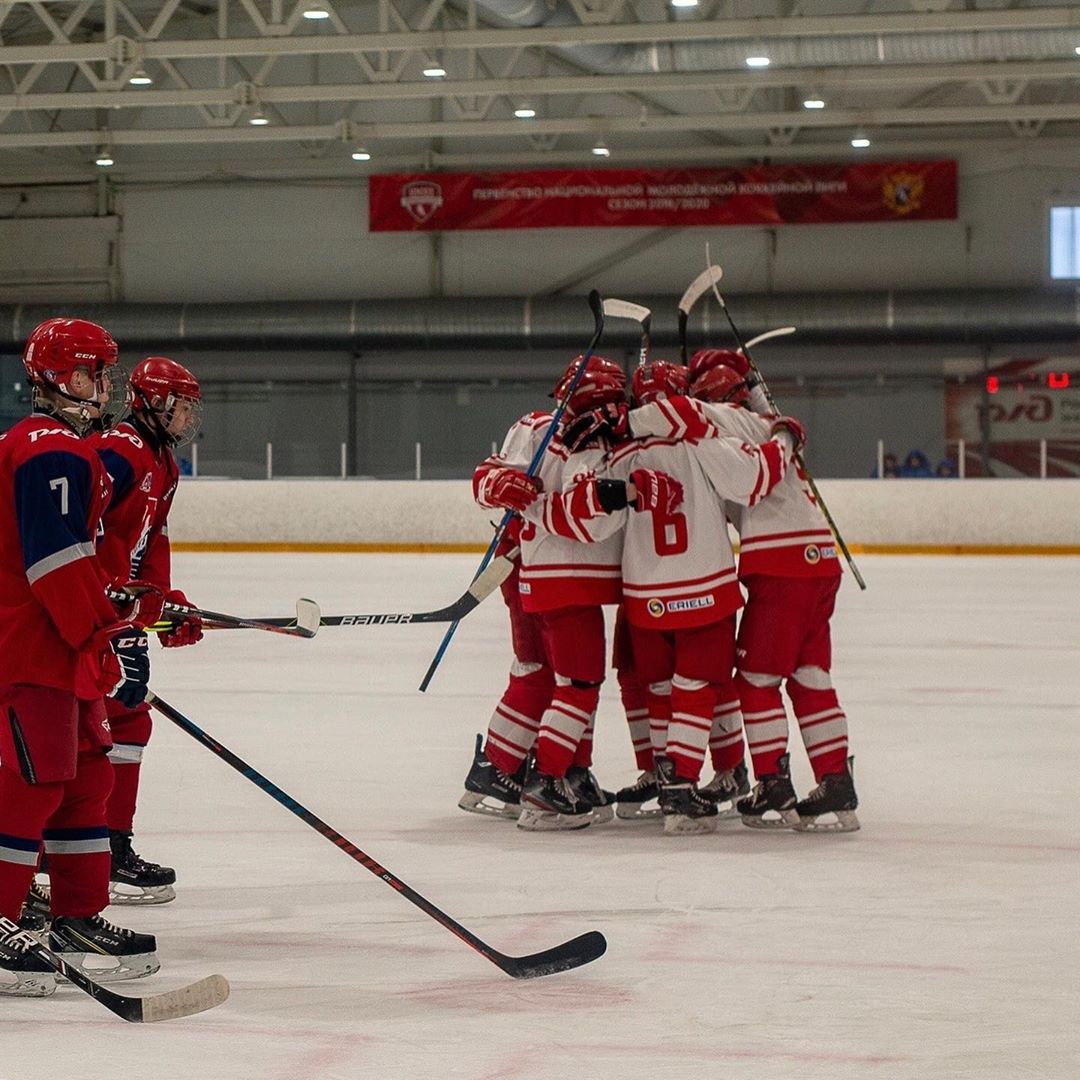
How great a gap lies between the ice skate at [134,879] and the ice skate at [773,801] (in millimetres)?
1367

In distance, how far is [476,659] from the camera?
271 inches

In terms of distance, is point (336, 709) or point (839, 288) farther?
point (839, 288)

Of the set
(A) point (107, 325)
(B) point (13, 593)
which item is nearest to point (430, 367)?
(A) point (107, 325)

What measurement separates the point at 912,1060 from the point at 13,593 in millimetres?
1408

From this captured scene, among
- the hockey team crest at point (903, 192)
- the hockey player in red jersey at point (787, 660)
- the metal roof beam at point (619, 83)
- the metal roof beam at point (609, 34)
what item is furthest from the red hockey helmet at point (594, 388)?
the hockey team crest at point (903, 192)

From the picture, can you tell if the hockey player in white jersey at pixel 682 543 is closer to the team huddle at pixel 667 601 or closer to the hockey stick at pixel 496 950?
the team huddle at pixel 667 601

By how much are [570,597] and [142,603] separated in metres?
1.46

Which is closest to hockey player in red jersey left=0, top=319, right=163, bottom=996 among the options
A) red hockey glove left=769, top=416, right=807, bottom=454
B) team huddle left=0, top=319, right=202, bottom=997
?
team huddle left=0, top=319, right=202, bottom=997

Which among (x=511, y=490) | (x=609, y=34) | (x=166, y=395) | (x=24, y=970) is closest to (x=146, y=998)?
(x=24, y=970)

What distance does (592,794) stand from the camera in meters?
3.94

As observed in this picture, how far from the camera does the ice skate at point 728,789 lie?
12.8 ft

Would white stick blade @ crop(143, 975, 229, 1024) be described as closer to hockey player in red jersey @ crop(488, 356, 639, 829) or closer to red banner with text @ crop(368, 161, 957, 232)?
hockey player in red jersey @ crop(488, 356, 639, 829)

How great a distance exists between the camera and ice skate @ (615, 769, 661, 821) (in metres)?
3.93

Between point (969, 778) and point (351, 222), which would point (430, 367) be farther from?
point (969, 778)
